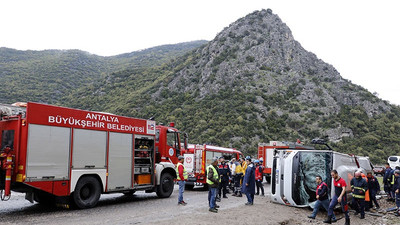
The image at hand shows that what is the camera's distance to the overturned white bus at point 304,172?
38.0ft

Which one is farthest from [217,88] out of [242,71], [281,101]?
[281,101]

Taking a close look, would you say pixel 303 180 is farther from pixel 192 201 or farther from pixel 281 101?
pixel 281 101

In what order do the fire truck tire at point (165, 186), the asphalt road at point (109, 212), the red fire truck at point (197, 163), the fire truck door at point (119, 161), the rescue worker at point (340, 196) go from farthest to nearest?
1. the red fire truck at point (197, 163)
2. the fire truck tire at point (165, 186)
3. the fire truck door at point (119, 161)
4. the rescue worker at point (340, 196)
5. the asphalt road at point (109, 212)

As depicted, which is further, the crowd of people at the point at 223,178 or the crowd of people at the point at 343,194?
the crowd of people at the point at 223,178

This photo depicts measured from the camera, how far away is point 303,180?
11.7 metres

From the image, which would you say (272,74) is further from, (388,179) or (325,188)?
(325,188)

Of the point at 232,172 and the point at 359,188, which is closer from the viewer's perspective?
the point at 359,188

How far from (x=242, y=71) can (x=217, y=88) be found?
7.57 meters

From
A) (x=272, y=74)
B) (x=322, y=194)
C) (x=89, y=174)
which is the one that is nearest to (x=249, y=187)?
(x=322, y=194)

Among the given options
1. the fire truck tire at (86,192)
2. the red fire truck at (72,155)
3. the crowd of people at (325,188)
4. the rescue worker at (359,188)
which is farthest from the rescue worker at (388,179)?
the fire truck tire at (86,192)

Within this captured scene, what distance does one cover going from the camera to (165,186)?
545 inches

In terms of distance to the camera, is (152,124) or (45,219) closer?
(45,219)

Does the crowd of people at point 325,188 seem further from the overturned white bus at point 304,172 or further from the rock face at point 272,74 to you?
the rock face at point 272,74

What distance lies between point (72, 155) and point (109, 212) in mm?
2117
